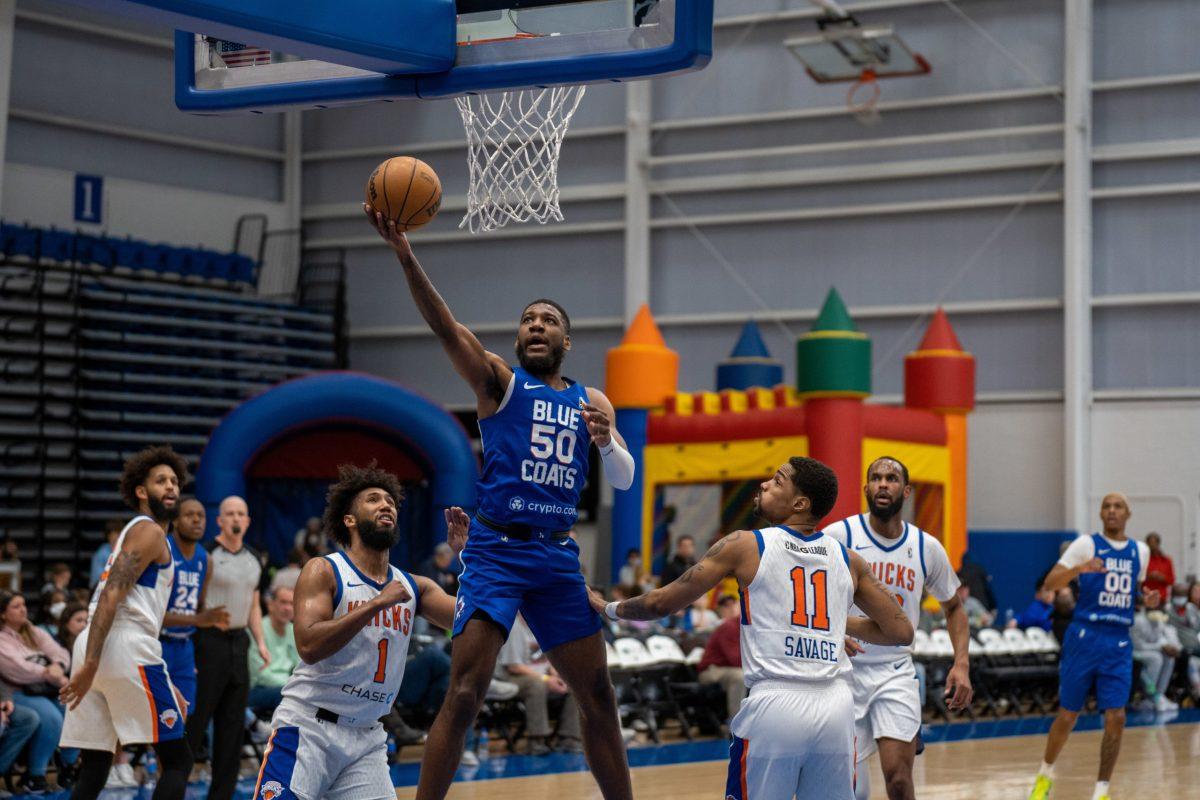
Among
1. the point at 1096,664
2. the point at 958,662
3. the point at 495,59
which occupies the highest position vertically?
the point at 495,59

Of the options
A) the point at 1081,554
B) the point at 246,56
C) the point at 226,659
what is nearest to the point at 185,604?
the point at 226,659

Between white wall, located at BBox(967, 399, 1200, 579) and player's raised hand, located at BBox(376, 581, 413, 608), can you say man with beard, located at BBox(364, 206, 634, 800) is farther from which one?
white wall, located at BBox(967, 399, 1200, 579)

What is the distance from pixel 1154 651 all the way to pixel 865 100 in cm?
924

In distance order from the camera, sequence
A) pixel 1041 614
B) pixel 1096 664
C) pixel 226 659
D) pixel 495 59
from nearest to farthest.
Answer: pixel 495 59 → pixel 226 659 → pixel 1096 664 → pixel 1041 614

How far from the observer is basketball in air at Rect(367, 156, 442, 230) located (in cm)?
540

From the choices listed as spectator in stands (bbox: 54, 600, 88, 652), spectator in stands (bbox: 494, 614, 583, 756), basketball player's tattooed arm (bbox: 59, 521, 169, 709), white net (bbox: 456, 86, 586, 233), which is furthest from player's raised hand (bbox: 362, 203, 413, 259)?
spectator in stands (bbox: 494, 614, 583, 756)

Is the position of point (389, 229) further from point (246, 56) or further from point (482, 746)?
point (482, 746)

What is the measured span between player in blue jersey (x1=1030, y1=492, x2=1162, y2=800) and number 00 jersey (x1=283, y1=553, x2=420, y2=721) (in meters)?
5.12

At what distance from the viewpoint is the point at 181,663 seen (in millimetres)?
7551

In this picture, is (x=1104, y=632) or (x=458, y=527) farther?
(x=1104, y=632)

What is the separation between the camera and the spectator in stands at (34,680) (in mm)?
10016

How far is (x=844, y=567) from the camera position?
17.6ft

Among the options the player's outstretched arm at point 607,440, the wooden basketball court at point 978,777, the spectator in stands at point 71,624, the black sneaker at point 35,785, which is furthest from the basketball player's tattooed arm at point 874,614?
the spectator in stands at point 71,624

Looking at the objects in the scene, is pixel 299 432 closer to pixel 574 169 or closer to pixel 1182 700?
pixel 574 169
